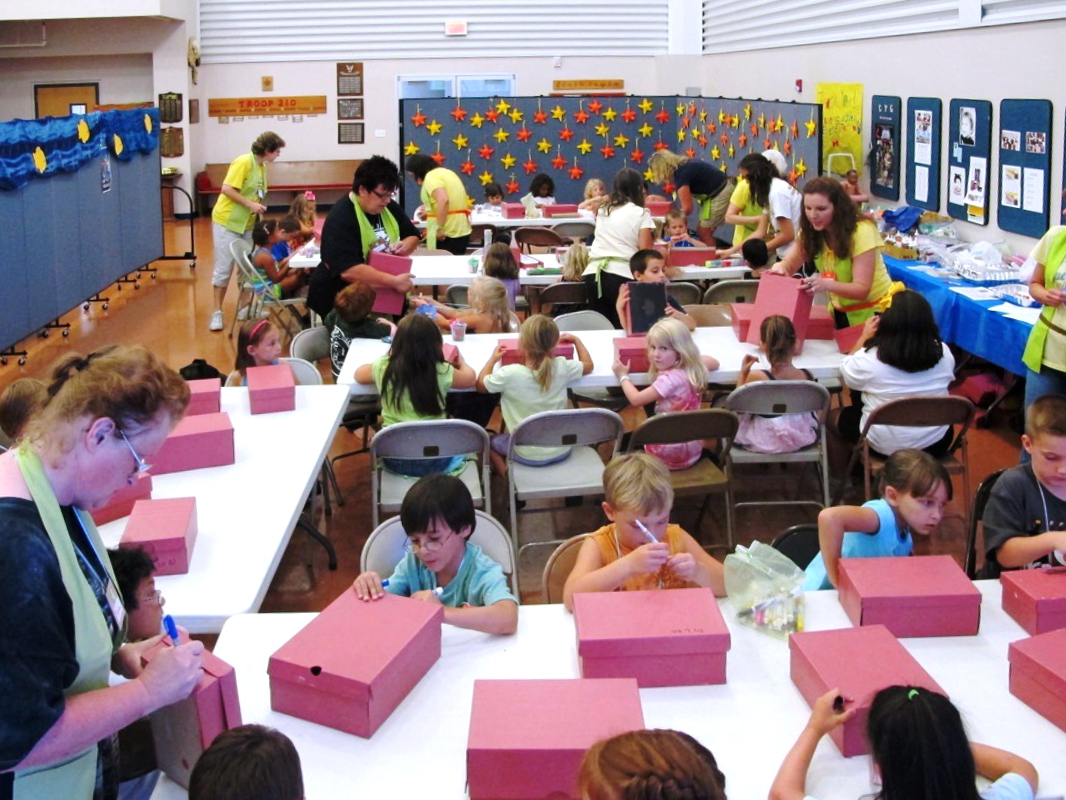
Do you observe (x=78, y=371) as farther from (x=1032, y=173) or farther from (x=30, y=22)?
(x=30, y=22)

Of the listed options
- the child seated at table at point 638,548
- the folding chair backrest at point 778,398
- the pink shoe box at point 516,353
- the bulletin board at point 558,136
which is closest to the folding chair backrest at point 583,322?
the pink shoe box at point 516,353

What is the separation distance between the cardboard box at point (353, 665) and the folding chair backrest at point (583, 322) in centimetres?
358

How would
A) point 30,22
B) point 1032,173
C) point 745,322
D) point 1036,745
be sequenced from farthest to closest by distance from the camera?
point 30,22, point 1032,173, point 745,322, point 1036,745

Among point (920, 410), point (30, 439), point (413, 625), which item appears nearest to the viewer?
point (30, 439)

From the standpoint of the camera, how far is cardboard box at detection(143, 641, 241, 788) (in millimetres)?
1979

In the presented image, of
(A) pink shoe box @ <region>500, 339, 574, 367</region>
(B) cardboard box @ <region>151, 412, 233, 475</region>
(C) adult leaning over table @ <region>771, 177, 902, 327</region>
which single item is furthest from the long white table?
(C) adult leaning over table @ <region>771, 177, 902, 327</region>

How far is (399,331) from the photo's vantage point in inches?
177

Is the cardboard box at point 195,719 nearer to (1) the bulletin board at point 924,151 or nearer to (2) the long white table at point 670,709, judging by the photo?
(2) the long white table at point 670,709

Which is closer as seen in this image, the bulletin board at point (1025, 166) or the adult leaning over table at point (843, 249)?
the adult leaning over table at point (843, 249)

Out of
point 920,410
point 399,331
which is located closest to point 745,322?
point 920,410

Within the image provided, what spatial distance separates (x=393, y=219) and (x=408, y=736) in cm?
509

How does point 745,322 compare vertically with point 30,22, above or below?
below

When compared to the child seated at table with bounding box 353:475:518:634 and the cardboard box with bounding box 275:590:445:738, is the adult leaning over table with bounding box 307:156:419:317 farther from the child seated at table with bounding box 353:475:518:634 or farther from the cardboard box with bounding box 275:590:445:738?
the cardboard box with bounding box 275:590:445:738

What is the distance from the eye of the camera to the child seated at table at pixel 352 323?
551cm
